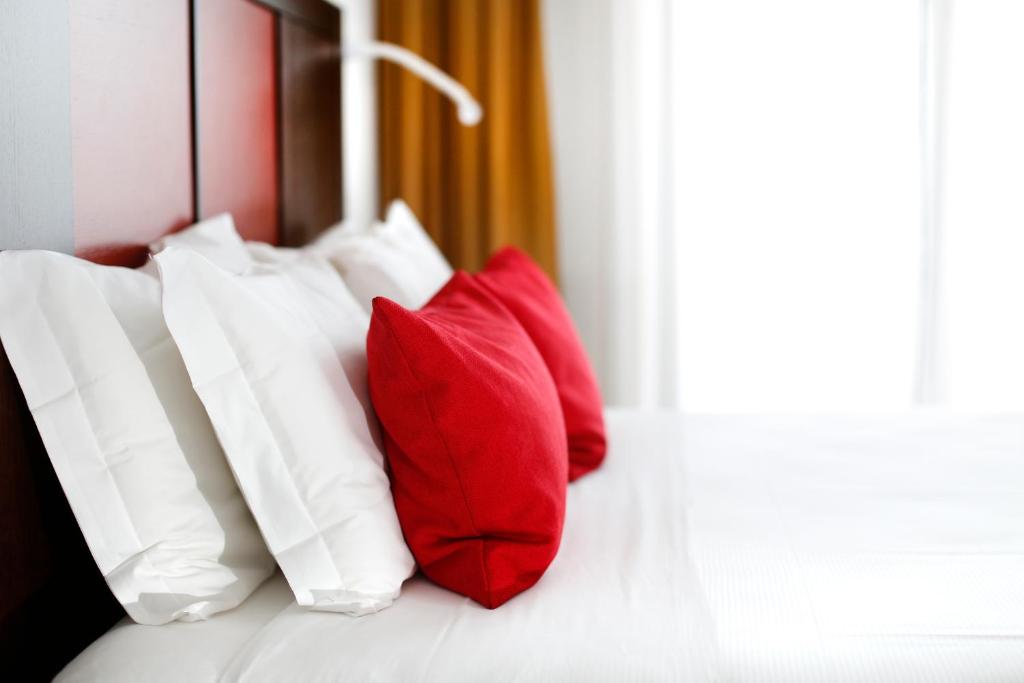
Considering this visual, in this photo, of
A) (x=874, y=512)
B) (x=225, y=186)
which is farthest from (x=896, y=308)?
(x=225, y=186)

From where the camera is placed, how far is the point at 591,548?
1.36 metres

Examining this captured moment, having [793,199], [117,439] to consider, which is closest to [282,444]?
[117,439]

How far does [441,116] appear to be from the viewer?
3219 millimetres

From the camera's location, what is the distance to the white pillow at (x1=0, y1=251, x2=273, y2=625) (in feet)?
3.61

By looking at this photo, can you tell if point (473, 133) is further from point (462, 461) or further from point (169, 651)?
point (169, 651)

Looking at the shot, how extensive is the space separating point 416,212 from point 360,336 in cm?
186

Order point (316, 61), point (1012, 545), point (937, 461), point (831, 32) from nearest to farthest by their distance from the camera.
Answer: point (1012, 545)
point (937, 461)
point (316, 61)
point (831, 32)

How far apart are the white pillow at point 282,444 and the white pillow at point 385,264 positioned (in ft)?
1.84

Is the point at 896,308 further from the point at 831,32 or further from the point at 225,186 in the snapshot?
the point at 225,186

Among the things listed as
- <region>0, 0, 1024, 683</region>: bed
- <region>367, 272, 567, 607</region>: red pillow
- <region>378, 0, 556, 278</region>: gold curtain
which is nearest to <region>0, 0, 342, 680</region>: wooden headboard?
<region>0, 0, 1024, 683</region>: bed

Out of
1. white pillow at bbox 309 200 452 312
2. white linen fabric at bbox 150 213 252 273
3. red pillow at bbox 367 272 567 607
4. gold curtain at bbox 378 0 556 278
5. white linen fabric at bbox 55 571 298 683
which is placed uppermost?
gold curtain at bbox 378 0 556 278

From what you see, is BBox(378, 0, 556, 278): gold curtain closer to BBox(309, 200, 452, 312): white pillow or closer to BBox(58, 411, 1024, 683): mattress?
BBox(309, 200, 452, 312): white pillow

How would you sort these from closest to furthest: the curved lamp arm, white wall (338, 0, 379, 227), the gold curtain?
1. the curved lamp arm
2. white wall (338, 0, 379, 227)
3. the gold curtain

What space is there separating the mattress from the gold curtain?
66.1 inches
